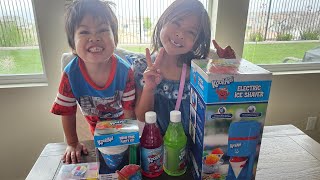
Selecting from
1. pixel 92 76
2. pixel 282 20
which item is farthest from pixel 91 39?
pixel 282 20

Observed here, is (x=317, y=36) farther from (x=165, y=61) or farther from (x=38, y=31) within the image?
(x=38, y=31)

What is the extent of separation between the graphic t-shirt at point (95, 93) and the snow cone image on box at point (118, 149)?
0.26 metres

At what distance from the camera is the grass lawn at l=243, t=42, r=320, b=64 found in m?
1.71

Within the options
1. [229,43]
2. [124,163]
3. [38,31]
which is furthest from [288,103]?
[38,31]

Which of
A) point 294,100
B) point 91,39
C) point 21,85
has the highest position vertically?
point 91,39

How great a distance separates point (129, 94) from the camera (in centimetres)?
86

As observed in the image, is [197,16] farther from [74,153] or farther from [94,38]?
[74,153]

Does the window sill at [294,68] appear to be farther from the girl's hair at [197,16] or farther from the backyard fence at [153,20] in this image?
the girl's hair at [197,16]

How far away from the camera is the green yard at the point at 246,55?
1471 millimetres

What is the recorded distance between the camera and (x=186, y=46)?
2.57 ft

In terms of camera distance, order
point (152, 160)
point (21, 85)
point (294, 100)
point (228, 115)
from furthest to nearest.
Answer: point (294, 100)
point (21, 85)
point (152, 160)
point (228, 115)

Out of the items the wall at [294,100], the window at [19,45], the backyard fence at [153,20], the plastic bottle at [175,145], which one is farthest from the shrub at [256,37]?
the window at [19,45]

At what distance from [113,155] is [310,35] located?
72.3 inches

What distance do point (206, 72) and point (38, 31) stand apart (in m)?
1.16
